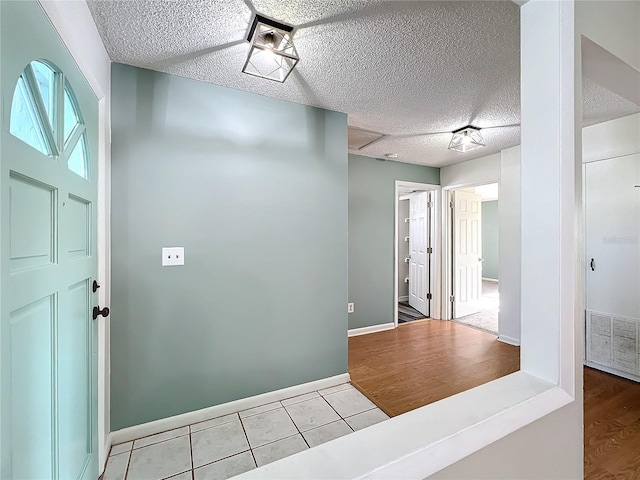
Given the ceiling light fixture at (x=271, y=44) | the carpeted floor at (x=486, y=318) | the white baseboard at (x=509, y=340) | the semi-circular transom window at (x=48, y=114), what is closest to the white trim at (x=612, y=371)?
the white baseboard at (x=509, y=340)

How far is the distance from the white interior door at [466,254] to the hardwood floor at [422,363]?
649 millimetres

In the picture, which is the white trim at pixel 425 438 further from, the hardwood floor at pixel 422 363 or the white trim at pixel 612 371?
the white trim at pixel 612 371

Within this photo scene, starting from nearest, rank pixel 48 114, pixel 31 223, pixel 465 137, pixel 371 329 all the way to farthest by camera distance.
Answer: pixel 31 223 → pixel 48 114 → pixel 465 137 → pixel 371 329

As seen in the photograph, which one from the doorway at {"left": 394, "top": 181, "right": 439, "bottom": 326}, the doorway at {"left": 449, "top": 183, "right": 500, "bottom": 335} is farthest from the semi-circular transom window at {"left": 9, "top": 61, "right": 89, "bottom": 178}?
the doorway at {"left": 449, "top": 183, "right": 500, "bottom": 335}

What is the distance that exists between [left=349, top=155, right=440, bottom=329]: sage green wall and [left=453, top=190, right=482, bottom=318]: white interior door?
1.10m

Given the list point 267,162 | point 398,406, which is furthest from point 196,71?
point 398,406

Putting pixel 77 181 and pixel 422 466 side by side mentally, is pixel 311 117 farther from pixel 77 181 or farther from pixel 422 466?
pixel 422 466

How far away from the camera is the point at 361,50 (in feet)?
5.22

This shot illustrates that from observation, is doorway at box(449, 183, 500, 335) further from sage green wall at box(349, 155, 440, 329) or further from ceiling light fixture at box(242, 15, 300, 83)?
ceiling light fixture at box(242, 15, 300, 83)

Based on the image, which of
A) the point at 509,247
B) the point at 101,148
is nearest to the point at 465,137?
the point at 509,247

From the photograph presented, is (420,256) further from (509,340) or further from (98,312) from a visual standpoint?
(98,312)

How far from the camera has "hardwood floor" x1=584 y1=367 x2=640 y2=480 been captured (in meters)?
1.56

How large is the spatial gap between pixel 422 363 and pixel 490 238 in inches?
247

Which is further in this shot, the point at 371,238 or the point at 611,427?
the point at 371,238
